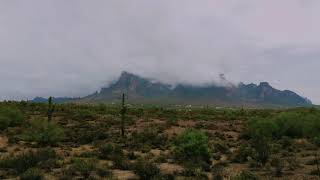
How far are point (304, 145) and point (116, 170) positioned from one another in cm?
1699

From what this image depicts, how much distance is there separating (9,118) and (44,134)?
38.3 ft

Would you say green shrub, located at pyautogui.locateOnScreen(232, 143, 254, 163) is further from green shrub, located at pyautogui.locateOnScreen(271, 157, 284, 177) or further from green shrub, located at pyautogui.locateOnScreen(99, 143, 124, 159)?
green shrub, located at pyautogui.locateOnScreen(99, 143, 124, 159)

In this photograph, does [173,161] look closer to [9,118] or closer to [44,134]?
[44,134]

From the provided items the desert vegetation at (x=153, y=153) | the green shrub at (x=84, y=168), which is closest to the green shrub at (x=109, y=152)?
the desert vegetation at (x=153, y=153)

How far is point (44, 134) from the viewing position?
3856 centimetres

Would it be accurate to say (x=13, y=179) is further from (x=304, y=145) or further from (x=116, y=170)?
(x=304, y=145)

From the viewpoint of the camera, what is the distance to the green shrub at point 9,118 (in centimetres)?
4710

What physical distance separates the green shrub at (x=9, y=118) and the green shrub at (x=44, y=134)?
721 centimetres

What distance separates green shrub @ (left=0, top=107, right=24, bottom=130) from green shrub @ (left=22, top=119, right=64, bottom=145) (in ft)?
23.7

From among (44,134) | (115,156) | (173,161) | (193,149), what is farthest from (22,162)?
(44,134)

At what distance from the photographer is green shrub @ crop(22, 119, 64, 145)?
38438 millimetres

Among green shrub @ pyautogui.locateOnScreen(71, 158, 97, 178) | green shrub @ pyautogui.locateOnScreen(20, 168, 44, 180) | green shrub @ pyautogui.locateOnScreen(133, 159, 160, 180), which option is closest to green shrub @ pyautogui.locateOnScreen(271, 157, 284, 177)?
green shrub @ pyautogui.locateOnScreen(133, 159, 160, 180)

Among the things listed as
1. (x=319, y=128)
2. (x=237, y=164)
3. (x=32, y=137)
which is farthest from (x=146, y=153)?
(x=319, y=128)

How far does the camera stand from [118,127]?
52.5 m
